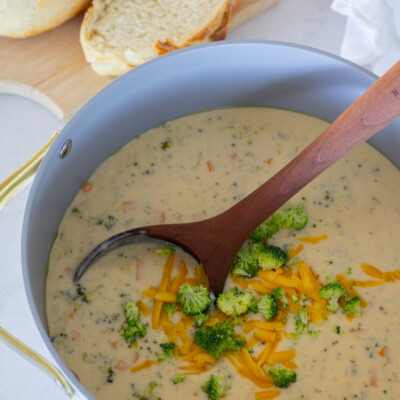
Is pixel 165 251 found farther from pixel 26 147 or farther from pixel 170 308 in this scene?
pixel 26 147

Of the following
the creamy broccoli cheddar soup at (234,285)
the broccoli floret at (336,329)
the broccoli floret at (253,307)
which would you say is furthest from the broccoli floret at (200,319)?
the broccoli floret at (336,329)

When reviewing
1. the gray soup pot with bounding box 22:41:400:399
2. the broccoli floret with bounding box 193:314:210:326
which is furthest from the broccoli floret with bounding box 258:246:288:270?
the gray soup pot with bounding box 22:41:400:399

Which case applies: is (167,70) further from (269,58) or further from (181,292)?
(181,292)

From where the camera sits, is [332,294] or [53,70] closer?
[332,294]

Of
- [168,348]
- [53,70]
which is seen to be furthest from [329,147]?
[53,70]

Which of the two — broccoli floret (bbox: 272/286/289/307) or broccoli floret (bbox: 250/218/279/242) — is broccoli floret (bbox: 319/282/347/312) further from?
broccoli floret (bbox: 250/218/279/242)
